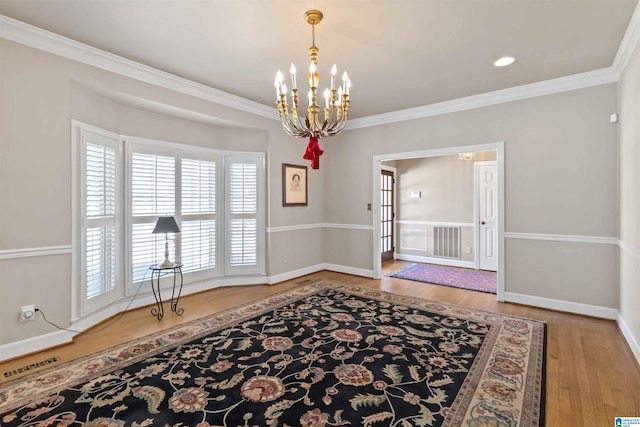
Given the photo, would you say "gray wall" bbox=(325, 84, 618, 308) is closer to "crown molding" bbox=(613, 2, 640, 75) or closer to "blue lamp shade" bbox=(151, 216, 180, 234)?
"crown molding" bbox=(613, 2, 640, 75)

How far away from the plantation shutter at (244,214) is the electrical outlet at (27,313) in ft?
8.11

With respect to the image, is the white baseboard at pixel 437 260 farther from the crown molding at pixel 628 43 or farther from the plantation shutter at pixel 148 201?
the plantation shutter at pixel 148 201

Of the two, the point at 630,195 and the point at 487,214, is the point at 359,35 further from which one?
the point at 487,214

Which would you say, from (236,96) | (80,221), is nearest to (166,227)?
(80,221)

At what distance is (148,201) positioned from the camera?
4133mm

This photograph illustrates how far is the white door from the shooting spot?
630 cm

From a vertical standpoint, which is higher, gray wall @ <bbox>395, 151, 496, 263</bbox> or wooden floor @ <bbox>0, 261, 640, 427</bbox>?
gray wall @ <bbox>395, 151, 496, 263</bbox>

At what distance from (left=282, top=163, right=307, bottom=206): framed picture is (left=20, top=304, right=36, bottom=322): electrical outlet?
11.3 ft

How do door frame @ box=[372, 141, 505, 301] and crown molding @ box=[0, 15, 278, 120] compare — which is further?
door frame @ box=[372, 141, 505, 301]

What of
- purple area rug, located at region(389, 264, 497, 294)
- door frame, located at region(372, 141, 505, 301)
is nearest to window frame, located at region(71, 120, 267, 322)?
door frame, located at region(372, 141, 505, 301)

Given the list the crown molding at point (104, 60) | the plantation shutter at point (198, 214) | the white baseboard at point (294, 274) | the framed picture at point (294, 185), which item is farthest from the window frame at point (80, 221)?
the framed picture at point (294, 185)

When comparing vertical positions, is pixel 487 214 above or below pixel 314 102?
below

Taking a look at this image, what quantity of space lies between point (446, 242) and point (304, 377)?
541 cm

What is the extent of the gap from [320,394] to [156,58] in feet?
11.9
